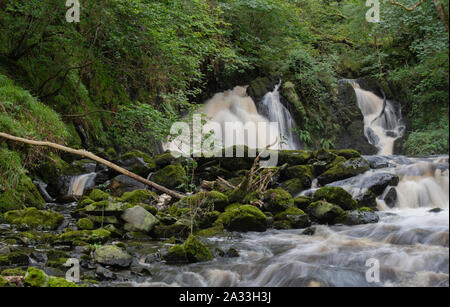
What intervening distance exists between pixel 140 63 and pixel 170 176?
332 centimetres

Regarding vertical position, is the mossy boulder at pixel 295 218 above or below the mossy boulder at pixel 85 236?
above

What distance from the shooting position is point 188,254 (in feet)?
14.7

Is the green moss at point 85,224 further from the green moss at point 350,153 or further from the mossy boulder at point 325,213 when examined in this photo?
the green moss at point 350,153

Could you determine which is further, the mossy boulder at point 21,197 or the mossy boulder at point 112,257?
the mossy boulder at point 21,197

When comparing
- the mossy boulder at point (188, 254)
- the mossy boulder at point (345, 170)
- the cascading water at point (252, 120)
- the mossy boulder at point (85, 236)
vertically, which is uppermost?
the cascading water at point (252, 120)

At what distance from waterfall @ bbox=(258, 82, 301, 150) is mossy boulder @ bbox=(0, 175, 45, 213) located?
909cm

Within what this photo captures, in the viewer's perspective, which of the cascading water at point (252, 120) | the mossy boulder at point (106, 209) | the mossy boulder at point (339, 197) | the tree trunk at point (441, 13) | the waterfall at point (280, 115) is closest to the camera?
the tree trunk at point (441, 13)

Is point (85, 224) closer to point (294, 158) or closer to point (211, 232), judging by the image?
point (211, 232)

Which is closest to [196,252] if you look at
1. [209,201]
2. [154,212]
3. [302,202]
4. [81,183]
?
[154,212]

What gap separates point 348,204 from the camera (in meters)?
7.14

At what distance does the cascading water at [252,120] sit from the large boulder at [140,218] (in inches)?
279

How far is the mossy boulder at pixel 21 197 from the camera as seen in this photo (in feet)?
22.4

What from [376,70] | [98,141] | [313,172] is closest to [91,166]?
[98,141]

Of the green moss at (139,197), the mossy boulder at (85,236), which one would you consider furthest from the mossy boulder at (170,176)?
the mossy boulder at (85,236)
